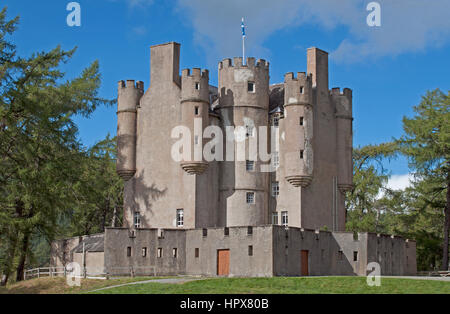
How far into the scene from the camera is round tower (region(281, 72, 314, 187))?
2047 inches

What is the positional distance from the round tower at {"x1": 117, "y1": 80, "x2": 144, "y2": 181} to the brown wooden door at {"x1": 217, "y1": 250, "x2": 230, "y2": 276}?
13.0 m

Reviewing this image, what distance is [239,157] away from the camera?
174ft

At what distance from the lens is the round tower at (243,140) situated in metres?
52.8

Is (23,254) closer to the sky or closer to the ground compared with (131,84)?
closer to the ground

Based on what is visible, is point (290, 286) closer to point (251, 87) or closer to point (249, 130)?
point (249, 130)

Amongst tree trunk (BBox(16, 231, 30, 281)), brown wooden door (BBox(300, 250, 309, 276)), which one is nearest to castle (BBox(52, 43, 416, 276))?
tree trunk (BBox(16, 231, 30, 281))

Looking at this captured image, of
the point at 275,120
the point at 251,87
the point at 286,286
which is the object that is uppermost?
the point at 251,87

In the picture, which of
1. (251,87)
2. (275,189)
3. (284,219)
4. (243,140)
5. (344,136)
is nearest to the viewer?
(284,219)

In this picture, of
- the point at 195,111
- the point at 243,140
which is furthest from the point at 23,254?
the point at 243,140

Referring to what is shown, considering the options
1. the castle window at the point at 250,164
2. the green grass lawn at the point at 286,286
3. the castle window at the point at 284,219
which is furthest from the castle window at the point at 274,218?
the green grass lawn at the point at 286,286

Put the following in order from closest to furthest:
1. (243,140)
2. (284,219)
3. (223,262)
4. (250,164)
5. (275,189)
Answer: (223,262) → (284,219) → (243,140) → (250,164) → (275,189)

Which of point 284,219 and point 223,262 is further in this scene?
point 284,219

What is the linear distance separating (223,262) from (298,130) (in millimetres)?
12657
